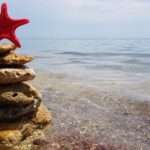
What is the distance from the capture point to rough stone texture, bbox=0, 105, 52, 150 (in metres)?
9.99

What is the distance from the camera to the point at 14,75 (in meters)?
10.1

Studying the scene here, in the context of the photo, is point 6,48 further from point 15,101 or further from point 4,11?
point 15,101

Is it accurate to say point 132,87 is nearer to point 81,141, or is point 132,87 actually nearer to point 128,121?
point 128,121

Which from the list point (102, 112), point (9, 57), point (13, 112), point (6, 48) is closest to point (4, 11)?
point (6, 48)

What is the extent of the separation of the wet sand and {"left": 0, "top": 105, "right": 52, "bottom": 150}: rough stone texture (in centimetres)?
247

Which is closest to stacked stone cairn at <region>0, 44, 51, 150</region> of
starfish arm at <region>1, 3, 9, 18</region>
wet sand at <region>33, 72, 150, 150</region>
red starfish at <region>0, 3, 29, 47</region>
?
red starfish at <region>0, 3, 29, 47</region>

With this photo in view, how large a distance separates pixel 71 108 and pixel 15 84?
24.5 ft

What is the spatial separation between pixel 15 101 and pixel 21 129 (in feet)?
2.40

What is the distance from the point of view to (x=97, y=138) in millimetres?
13609


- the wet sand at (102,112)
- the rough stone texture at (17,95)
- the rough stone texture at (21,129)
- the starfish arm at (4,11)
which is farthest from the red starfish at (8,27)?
the wet sand at (102,112)

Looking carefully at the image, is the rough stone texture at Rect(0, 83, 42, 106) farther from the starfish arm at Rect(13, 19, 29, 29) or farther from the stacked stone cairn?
the starfish arm at Rect(13, 19, 29, 29)

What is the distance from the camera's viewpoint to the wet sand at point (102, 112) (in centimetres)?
1395

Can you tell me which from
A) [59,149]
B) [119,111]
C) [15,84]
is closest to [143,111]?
[119,111]

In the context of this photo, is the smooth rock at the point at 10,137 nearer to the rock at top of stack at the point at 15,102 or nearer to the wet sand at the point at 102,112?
the rock at top of stack at the point at 15,102
